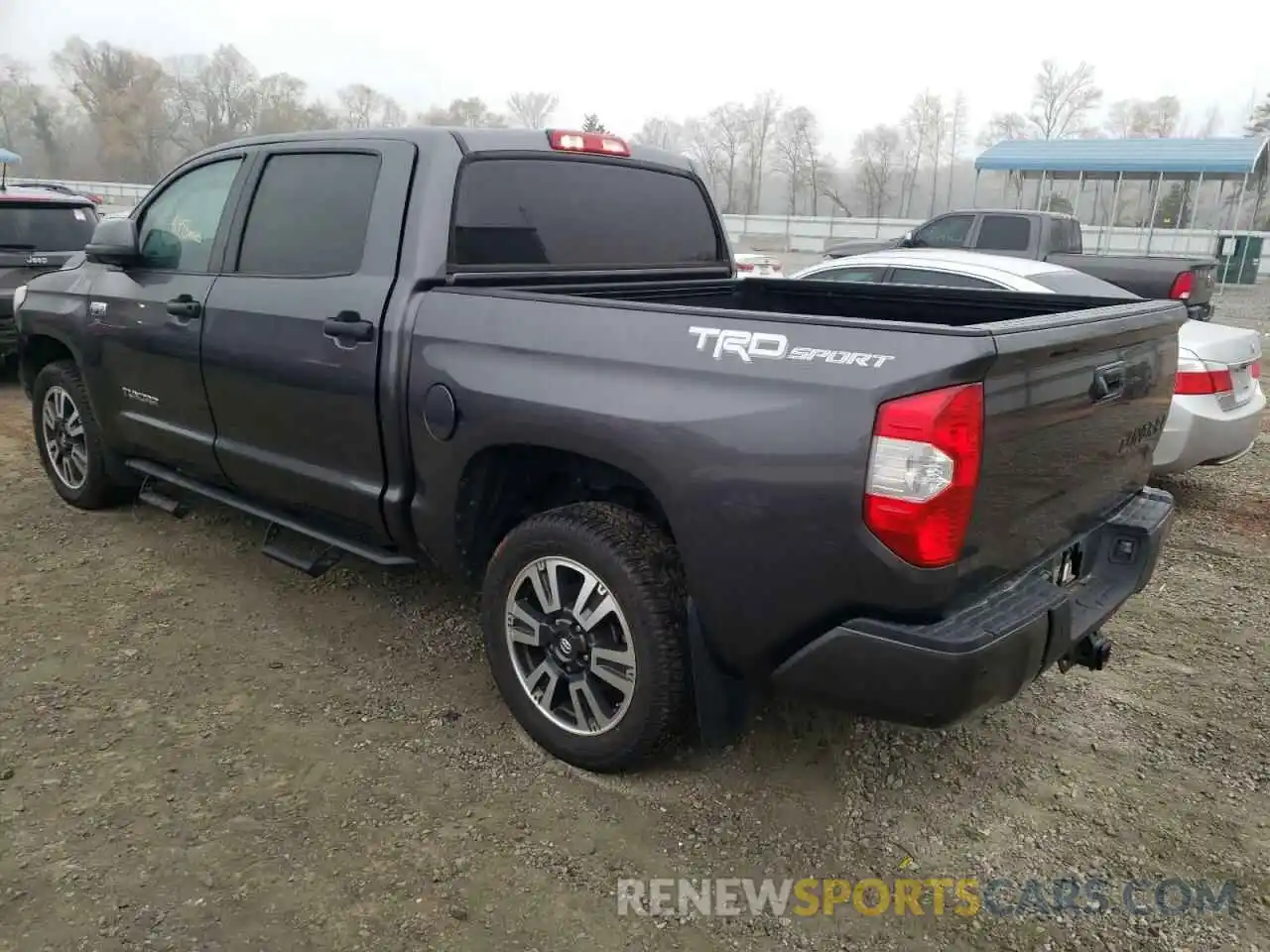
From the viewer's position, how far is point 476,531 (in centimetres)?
315

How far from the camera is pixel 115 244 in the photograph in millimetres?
4156

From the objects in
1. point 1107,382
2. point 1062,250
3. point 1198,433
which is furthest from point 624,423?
point 1062,250

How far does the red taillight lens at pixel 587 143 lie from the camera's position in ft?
11.9

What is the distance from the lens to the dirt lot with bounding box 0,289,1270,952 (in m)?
2.34

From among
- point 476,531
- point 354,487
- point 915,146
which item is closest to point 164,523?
point 354,487

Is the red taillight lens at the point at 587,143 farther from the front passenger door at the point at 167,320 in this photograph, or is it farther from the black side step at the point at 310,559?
the black side step at the point at 310,559

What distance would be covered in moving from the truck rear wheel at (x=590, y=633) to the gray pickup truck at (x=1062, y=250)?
8599 millimetres

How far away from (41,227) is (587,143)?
22.2 ft

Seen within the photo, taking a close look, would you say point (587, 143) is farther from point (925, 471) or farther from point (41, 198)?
point (41, 198)

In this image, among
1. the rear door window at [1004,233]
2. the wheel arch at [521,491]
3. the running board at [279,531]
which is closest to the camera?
the wheel arch at [521,491]

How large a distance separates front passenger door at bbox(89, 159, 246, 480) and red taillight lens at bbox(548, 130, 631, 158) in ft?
4.49

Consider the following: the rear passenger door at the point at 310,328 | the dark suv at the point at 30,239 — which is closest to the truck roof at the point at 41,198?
the dark suv at the point at 30,239

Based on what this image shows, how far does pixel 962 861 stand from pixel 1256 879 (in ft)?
2.54

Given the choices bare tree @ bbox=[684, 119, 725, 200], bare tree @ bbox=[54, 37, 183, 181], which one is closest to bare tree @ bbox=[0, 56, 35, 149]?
bare tree @ bbox=[54, 37, 183, 181]
